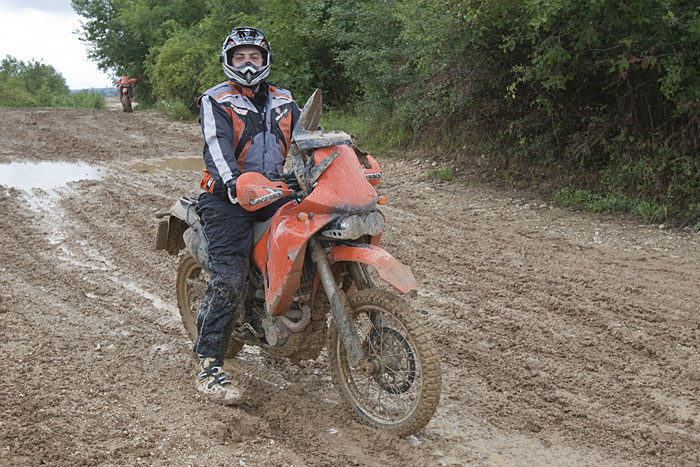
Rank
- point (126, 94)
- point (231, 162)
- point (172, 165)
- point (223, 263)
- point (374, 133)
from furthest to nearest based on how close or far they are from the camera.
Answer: point (126, 94)
point (374, 133)
point (172, 165)
point (223, 263)
point (231, 162)

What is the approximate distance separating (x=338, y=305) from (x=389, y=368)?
0.45 metres

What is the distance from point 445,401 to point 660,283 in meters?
3.05

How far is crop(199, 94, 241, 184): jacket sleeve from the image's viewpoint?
4156 mm

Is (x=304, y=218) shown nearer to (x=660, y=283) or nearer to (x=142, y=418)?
(x=142, y=418)

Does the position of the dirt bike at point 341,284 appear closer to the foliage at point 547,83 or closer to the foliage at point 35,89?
the foliage at point 547,83

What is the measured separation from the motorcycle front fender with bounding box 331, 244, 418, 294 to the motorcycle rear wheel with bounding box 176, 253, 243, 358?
1568 mm

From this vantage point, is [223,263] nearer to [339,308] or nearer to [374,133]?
[339,308]

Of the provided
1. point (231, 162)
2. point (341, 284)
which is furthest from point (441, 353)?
point (231, 162)

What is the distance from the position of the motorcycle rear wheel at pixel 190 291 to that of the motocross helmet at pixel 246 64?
142 centimetres

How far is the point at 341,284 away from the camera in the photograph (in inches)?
167

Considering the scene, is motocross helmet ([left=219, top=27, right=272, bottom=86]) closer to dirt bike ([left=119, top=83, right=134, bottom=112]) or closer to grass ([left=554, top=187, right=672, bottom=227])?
grass ([left=554, top=187, right=672, bottom=227])

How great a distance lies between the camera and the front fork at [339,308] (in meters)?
3.94

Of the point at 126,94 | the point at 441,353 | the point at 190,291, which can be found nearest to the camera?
the point at 441,353

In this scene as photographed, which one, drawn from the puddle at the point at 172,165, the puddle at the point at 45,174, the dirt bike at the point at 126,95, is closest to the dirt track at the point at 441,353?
the puddle at the point at 45,174
